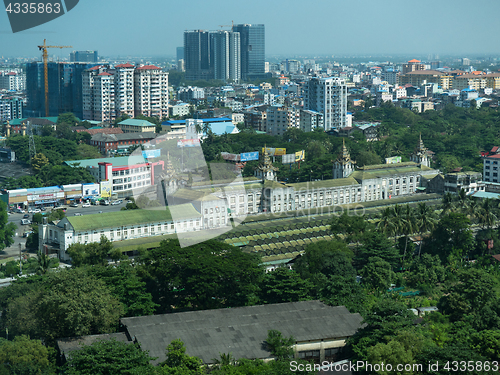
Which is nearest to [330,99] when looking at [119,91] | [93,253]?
[119,91]

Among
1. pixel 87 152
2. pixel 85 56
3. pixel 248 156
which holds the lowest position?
pixel 87 152

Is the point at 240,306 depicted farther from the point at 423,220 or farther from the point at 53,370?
the point at 423,220

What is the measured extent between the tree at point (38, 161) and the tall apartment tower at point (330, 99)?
26.0 metres

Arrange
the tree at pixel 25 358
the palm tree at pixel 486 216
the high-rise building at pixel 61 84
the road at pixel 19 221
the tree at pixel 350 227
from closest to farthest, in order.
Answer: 1. the tree at pixel 25 358
2. the tree at pixel 350 227
3. the palm tree at pixel 486 216
4. the road at pixel 19 221
5. the high-rise building at pixel 61 84

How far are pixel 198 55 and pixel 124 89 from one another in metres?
55.2

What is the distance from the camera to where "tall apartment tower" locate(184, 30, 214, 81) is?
120 metres

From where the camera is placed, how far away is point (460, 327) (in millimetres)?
18328

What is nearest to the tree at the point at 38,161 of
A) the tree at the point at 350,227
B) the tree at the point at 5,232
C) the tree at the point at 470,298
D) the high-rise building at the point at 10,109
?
the tree at the point at 5,232

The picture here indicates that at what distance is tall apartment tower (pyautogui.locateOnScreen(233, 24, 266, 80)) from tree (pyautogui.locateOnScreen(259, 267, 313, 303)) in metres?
106

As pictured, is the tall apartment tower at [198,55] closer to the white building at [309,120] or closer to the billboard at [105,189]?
the white building at [309,120]

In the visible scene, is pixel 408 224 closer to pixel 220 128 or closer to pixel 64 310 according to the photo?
pixel 64 310

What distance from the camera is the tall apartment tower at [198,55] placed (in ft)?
392

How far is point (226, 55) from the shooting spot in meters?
122

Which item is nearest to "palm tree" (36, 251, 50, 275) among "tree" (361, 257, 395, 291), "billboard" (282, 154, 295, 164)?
"tree" (361, 257, 395, 291)
